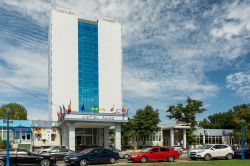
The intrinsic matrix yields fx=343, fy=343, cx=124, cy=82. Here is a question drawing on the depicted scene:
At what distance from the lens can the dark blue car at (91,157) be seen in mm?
28375

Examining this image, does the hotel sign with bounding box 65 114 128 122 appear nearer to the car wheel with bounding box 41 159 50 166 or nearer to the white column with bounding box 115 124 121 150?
the white column with bounding box 115 124 121 150

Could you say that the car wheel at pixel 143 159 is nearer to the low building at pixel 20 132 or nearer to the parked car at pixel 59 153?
the parked car at pixel 59 153

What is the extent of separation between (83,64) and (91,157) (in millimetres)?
49733

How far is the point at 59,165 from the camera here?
97.6 feet

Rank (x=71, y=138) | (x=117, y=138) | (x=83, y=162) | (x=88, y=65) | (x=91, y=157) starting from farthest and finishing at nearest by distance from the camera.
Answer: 1. (x=88, y=65)
2. (x=117, y=138)
3. (x=71, y=138)
4. (x=91, y=157)
5. (x=83, y=162)

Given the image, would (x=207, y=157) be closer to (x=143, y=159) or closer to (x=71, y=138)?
(x=143, y=159)

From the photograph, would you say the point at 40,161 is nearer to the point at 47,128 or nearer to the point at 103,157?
the point at 103,157

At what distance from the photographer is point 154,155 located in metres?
32.1

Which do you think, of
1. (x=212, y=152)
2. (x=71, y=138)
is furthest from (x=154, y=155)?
(x=71, y=138)

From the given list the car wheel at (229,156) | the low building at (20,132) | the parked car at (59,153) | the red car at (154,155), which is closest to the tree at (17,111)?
the low building at (20,132)

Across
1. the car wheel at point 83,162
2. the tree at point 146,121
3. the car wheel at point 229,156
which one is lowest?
the car wheel at point 229,156

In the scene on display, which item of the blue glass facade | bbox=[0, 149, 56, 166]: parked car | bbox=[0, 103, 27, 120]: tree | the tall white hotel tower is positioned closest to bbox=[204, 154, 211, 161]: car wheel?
bbox=[0, 149, 56, 166]: parked car

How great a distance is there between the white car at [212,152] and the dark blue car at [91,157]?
8440 millimetres

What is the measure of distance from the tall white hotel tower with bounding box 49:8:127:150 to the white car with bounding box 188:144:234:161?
37822 mm
